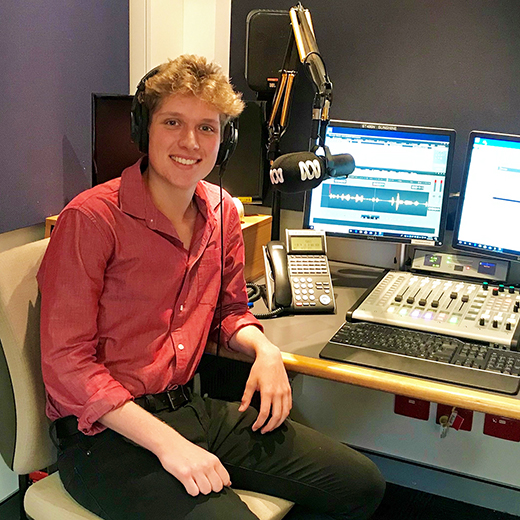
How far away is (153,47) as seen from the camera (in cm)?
235

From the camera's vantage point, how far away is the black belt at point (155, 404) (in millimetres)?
1352

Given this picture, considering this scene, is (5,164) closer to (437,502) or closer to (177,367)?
(177,367)

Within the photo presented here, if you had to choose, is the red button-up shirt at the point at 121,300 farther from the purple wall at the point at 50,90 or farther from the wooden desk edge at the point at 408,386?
the purple wall at the point at 50,90

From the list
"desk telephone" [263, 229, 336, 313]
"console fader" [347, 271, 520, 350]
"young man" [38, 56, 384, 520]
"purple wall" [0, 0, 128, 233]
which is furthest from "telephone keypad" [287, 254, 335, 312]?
"purple wall" [0, 0, 128, 233]

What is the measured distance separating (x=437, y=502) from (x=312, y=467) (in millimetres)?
910

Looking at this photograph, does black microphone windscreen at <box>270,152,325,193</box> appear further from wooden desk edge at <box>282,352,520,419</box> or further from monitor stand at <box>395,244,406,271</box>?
monitor stand at <box>395,244,406,271</box>

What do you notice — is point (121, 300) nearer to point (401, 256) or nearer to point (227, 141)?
point (227, 141)

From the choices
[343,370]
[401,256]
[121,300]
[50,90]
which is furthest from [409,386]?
[50,90]

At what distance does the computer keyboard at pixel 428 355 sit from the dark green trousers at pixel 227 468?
0.68 ft

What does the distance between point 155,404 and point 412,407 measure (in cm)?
102

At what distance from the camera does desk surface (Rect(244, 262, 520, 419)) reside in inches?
52.4

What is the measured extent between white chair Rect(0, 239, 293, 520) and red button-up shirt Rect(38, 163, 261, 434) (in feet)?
0.15

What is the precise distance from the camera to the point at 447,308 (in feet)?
5.62

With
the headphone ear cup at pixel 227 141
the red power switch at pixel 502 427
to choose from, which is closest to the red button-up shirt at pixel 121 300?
the headphone ear cup at pixel 227 141
